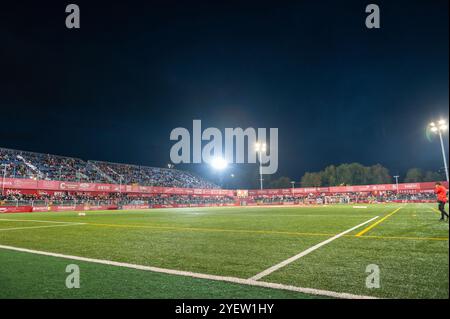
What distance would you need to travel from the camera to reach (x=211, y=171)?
10412cm

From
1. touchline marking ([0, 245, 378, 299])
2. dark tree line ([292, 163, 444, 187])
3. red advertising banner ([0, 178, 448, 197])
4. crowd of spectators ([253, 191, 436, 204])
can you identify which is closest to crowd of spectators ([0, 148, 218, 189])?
red advertising banner ([0, 178, 448, 197])

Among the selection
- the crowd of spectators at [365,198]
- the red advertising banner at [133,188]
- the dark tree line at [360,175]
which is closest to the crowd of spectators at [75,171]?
the red advertising banner at [133,188]

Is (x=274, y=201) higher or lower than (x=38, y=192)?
lower

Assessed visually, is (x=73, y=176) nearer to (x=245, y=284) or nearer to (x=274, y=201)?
(x=274, y=201)

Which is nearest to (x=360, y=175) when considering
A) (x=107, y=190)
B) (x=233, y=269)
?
(x=107, y=190)

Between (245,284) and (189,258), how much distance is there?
190cm

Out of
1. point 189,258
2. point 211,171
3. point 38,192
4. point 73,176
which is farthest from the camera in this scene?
point 211,171

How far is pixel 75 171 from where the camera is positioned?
5084 centimetres

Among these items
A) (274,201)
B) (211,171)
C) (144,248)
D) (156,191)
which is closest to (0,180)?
(156,191)

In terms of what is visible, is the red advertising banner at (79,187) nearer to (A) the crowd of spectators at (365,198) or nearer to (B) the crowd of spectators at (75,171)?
(B) the crowd of spectators at (75,171)

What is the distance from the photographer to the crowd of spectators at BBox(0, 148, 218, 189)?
42562mm

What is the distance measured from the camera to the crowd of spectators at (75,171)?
42.6m

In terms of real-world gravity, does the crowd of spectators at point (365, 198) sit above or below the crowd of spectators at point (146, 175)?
below

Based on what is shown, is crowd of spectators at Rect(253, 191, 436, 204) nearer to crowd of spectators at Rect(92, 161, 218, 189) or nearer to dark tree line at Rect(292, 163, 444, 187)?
crowd of spectators at Rect(92, 161, 218, 189)
